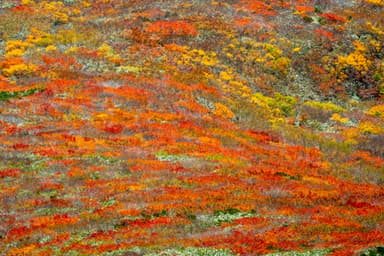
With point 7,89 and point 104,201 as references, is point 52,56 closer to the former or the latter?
point 7,89

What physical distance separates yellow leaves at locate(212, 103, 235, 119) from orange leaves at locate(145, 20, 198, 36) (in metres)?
17.9

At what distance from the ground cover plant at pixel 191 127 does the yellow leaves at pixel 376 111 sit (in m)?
0.14

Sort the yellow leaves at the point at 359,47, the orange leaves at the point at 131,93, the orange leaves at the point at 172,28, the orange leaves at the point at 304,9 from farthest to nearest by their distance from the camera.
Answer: the orange leaves at the point at 304,9, the yellow leaves at the point at 359,47, the orange leaves at the point at 172,28, the orange leaves at the point at 131,93

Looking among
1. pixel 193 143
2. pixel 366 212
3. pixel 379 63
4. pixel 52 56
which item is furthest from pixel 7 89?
pixel 379 63

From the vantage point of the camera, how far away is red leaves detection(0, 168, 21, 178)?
90.5 ft

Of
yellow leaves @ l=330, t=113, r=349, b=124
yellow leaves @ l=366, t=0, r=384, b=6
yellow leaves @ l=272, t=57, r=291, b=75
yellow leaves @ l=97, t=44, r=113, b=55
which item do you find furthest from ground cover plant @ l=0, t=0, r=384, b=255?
yellow leaves @ l=97, t=44, r=113, b=55

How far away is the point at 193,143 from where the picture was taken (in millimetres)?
34625

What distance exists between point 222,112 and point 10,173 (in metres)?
21.0

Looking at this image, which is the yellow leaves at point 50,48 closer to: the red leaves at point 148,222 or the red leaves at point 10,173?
the red leaves at point 10,173

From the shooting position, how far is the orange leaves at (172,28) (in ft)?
198

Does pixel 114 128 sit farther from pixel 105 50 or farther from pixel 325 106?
pixel 325 106

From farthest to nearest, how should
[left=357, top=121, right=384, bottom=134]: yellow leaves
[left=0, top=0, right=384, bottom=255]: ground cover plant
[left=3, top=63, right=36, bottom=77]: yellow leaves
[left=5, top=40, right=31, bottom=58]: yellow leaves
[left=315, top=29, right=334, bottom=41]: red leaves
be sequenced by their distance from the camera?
[left=315, top=29, right=334, bottom=41]: red leaves, [left=5, top=40, right=31, bottom=58]: yellow leaves, [left=3, top=63, right=36, bottom=77]: yellow leaves, [left=357, top=121, right=384, bottom=134]: yellow leaves, [left=0, top=0, right=384, bottom=255]: ground cover plant

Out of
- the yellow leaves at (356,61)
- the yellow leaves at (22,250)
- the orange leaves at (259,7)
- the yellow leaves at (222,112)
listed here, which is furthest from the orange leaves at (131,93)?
the orange leaves at (259,7)

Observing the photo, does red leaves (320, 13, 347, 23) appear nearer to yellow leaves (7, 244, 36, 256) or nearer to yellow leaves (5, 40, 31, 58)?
yellow leaves (5, 40, 31, 58)
